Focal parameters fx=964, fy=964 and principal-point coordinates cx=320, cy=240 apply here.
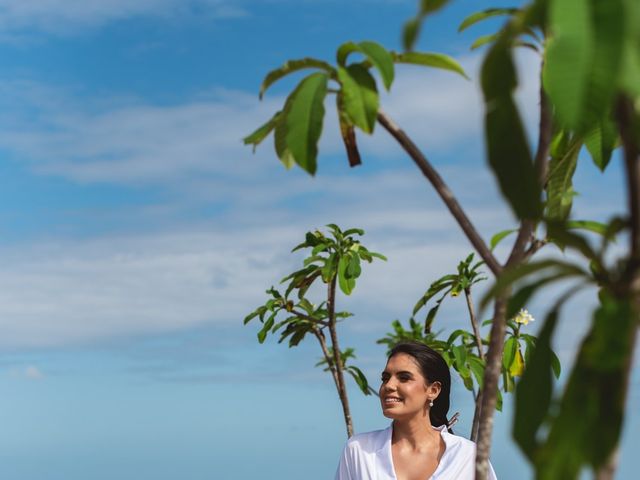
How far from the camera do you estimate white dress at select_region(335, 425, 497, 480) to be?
3.79 meters

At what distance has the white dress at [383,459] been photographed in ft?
12.4

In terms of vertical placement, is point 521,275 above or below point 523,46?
below

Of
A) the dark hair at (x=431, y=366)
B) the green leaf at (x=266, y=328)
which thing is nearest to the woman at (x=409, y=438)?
the dark hair at (x=431, y=366)

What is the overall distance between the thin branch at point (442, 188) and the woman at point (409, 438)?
1857 millimetres

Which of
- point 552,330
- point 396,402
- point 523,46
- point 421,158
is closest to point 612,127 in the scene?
point 523,46

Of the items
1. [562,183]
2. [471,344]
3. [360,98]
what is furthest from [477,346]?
[360,98]

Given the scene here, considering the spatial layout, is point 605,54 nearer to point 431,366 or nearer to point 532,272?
point 532,272

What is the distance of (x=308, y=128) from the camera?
72.1 inches

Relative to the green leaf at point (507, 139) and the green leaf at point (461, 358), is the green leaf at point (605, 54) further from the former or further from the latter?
the green leaf at point (461, 358)

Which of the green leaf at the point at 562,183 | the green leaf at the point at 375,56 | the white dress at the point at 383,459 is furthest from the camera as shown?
the white dress at the point at 383,459

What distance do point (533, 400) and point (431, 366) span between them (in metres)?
2.24

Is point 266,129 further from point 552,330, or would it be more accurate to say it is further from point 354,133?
point 552,330

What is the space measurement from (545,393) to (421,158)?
0.60 m

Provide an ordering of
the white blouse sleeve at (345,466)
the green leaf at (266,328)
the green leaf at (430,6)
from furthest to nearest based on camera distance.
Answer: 1. the green leaf at (266,328)
2. the white blouse sleeve at (345,466)
3. the green leaf at (430,6)
